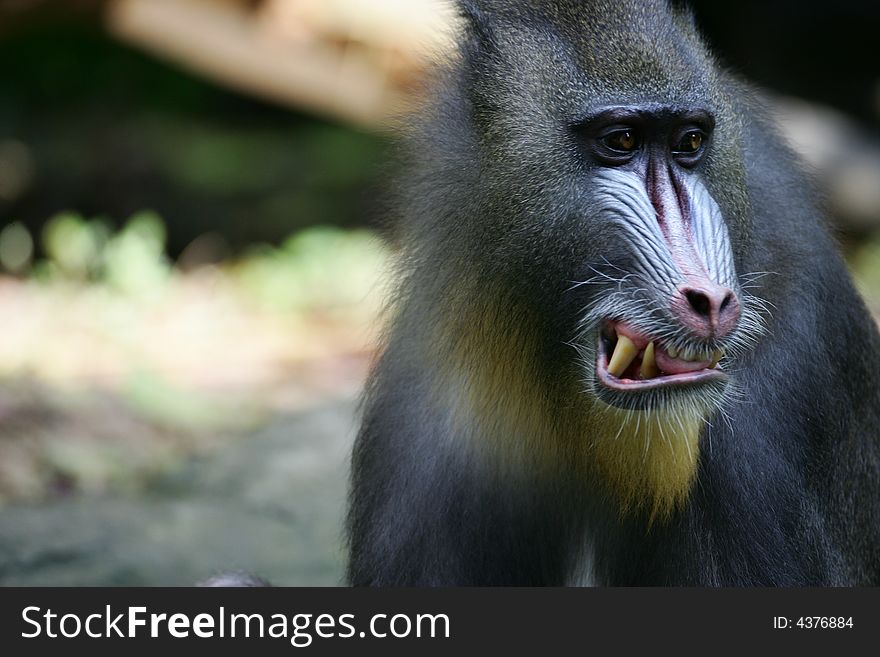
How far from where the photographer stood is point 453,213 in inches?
144

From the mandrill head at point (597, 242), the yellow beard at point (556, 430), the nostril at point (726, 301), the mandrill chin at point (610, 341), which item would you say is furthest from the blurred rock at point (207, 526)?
the nostril at point (726, 301)

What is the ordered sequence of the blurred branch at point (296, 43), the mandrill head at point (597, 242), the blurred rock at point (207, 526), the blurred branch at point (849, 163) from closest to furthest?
1. the mandrill head at point (597, 242)
2. the blurred rock at point (207, 526)
3. the blurred branch at point (296, 43)
4. the blurred branch at point (849, 163)

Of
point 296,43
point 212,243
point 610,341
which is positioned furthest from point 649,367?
point 212,243

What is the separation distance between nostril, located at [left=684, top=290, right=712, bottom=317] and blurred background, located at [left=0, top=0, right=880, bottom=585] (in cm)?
130

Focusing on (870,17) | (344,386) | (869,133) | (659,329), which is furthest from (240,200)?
(659,329)

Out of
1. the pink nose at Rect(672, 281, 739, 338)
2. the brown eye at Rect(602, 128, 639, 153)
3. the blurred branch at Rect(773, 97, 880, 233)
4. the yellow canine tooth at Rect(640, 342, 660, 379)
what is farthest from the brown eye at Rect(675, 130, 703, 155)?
the blurred branch at Rect(773, 97, 880, 233)

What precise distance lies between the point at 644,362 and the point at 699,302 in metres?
0.25

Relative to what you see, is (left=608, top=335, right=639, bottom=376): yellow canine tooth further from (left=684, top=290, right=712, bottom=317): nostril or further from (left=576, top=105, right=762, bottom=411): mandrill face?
(left=684, top=290, right=712, bottom=317): nostril

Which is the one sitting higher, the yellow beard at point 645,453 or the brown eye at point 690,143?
the brown eye at point 690,143

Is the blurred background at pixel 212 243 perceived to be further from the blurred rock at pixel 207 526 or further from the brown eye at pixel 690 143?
the brown eye at pixel 690 143

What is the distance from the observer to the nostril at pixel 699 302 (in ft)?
9.97

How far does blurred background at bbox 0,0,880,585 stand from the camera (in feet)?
18.1

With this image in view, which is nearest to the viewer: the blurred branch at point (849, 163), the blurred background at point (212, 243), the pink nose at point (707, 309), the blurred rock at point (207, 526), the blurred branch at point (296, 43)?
the pink nose at point (707, 309)

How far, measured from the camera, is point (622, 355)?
3.21 metres
